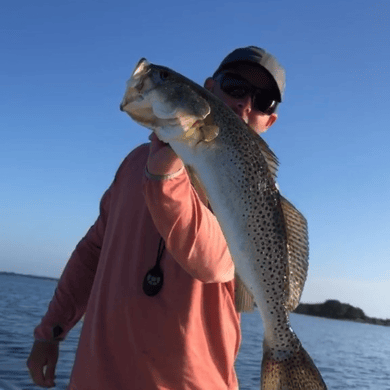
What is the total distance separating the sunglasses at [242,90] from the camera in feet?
11.0

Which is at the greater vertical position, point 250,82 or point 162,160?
point 250,82

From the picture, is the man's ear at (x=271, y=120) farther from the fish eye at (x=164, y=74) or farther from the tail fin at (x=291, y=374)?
the tail fin at (x=291, y=374)

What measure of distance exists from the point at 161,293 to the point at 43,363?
4.00 ft

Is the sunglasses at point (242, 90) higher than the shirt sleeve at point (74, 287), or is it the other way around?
the sunglasses at point (242, 90)

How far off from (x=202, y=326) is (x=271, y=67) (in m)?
1.65

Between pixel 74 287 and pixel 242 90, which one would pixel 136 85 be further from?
pixel 74 287

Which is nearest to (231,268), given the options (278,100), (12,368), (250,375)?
(278,100)

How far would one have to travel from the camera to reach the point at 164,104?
2.32 metres

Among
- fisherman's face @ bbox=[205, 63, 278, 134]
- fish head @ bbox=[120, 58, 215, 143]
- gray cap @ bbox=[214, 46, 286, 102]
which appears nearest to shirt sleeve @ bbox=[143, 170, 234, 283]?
fish head @ bbox=[120, 58, 215, 143]

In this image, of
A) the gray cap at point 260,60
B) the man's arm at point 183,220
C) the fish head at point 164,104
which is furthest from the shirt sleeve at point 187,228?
the gray cap at point 260,60

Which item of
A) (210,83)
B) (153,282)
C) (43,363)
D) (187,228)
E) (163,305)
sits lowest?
(43,363)

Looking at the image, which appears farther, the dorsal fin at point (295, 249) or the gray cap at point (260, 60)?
the gray cap at point (260, 60)

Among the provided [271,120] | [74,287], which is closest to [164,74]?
[271,120]

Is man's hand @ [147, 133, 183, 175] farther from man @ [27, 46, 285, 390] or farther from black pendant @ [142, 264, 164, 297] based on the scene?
black pendant @ [142, 264, 164, 297]
